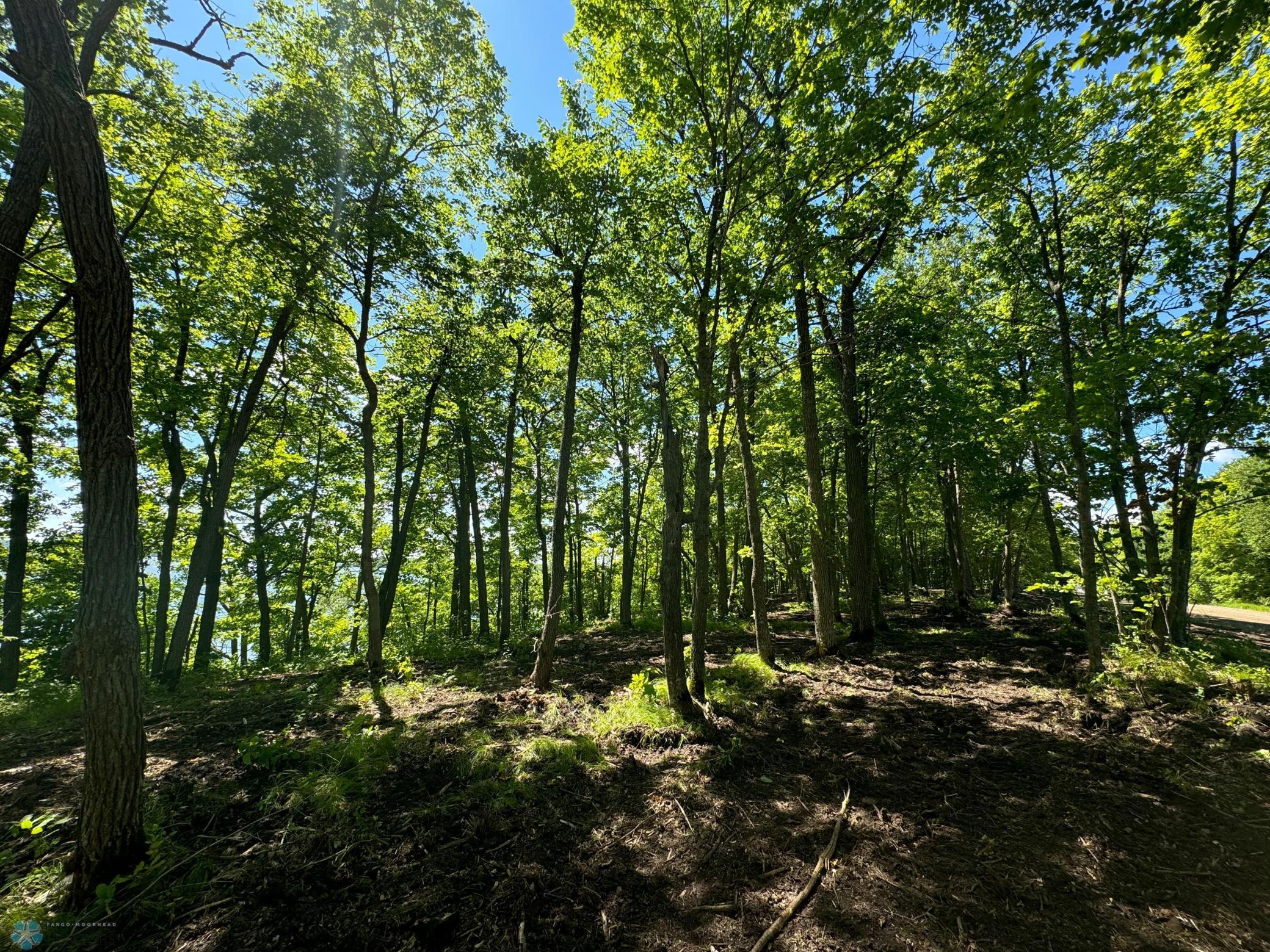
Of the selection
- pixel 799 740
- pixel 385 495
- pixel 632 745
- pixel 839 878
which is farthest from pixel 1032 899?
pixel 385 495

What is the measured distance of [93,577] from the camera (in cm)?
336

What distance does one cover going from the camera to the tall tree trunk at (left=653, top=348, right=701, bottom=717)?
6297 millimetres

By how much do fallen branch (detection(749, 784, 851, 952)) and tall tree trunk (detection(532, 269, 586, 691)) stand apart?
532cm

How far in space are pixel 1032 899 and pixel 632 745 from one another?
3.88 m

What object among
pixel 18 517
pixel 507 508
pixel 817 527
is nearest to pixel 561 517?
pixel 817 527

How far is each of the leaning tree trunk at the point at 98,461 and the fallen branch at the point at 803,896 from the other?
15.1ft

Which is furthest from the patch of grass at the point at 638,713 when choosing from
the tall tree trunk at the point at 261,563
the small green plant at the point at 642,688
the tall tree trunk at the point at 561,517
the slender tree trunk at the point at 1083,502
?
the tall tree trunk at the point at 261,563

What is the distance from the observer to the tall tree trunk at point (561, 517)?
323 inches

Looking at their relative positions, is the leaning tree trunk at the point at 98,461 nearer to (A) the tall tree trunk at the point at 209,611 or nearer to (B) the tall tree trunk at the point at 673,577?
(B) the tall tree trunk at the point at 673,577

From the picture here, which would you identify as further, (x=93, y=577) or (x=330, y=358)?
(x=330, y=358)

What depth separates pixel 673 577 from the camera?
21.0 ft

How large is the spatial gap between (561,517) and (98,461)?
5.88m

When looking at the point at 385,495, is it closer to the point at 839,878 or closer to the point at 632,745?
the point at 632,745

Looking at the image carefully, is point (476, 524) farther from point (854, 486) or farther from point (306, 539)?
point (854, 486)
